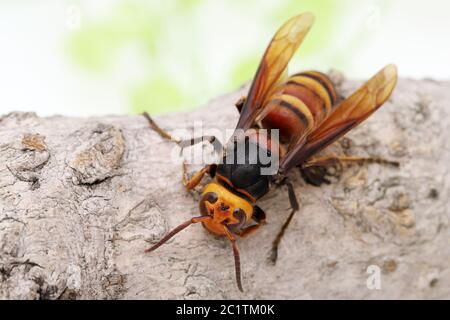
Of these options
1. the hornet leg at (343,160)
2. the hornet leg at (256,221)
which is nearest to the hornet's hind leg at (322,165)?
the hornet leg at (343,160)

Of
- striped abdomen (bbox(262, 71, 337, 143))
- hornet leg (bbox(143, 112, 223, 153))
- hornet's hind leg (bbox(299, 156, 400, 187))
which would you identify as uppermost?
striped abdomen (bbox(262, 71, 337, 143))

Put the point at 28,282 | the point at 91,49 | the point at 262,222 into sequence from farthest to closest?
the point at 91,49, the point at 262,222, the point at 28,282

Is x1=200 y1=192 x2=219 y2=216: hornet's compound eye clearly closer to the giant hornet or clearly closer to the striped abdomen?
the giant hornet

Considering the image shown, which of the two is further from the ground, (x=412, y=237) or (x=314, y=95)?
(x=314, y=95)

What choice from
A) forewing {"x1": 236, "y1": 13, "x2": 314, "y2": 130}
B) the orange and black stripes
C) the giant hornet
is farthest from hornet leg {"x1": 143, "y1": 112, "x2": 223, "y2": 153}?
the orange and black stripes
